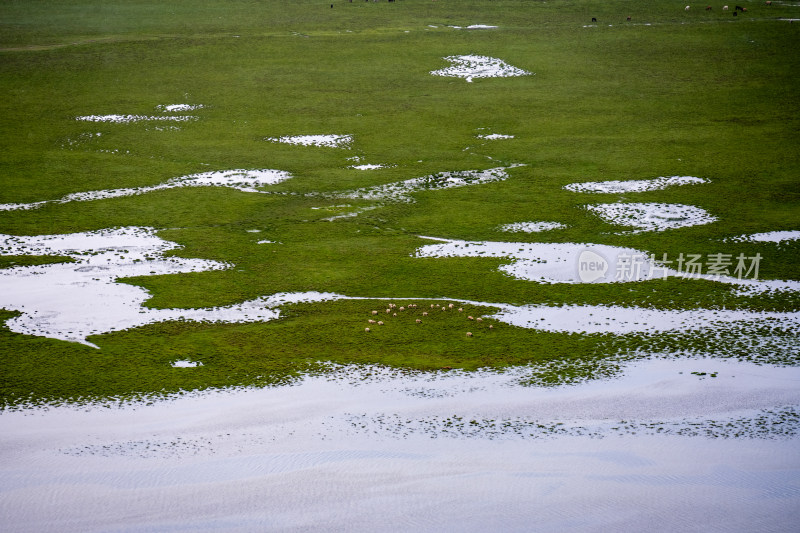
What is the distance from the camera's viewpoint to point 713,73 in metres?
31.4

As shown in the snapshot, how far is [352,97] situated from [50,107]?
34.7 feet

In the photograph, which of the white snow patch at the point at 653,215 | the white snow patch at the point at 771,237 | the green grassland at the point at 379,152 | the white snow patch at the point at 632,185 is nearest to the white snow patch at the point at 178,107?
the green grassland at the point at 379,152

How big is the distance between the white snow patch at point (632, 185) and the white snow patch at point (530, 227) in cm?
262

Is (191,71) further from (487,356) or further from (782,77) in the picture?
(487,356)

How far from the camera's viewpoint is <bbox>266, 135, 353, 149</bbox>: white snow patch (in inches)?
913

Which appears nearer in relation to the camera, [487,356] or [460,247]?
[487,356]

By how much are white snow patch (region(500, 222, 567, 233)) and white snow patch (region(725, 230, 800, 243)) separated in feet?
10.7

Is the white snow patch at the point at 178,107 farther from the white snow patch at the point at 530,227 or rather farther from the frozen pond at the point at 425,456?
the frozen pond at the point at 425,456

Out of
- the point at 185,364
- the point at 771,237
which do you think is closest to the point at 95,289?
the point at 185,364

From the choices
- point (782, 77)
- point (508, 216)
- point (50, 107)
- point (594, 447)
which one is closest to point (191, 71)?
point (50, 107)

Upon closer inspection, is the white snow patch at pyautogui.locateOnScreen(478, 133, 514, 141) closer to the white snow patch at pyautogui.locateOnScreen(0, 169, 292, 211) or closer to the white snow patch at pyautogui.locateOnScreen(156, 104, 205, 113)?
the white snow patch at pyautogui.locateOnScreen(0, 169, 292, 211)

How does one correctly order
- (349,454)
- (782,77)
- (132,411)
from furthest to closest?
(782,77)
(132,411)
(349,454)

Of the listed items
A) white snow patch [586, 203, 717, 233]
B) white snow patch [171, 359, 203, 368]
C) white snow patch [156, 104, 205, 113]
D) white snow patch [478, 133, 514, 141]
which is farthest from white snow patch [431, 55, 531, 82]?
white snow patch [171, 359, 203, 368]

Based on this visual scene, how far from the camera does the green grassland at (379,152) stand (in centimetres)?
1138
